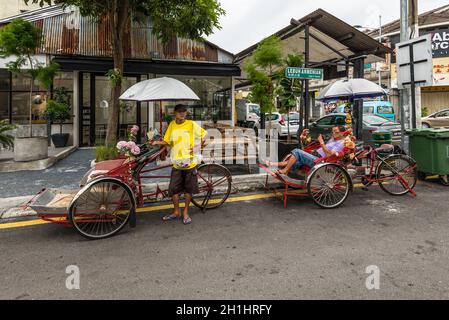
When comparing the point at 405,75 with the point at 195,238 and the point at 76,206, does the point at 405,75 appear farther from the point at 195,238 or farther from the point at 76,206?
the point at 76,206

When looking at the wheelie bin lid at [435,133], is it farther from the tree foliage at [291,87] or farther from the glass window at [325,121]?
the glass window at [325,121]

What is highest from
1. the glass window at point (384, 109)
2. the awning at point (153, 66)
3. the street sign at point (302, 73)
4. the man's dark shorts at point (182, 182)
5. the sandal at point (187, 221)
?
the awning at point (153, 66)

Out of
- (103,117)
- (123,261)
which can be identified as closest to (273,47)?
(103,117)

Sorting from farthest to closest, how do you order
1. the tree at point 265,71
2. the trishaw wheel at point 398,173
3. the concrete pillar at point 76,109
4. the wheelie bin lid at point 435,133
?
1. the concrete pillar at point 76,109
2. the tree at point 265,71
3. the wheelie bin lid at point 435,133
4. the trishaw wheel at point 398,173

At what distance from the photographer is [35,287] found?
2869 mm

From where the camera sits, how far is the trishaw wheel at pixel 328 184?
523 cm

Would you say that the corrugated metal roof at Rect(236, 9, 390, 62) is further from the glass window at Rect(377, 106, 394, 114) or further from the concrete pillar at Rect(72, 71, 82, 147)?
the glass window at Rect(377, 106, 394, 114)

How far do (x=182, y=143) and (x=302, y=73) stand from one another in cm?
430

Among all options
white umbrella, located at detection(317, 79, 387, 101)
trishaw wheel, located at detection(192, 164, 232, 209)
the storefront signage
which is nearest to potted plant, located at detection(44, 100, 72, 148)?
trishaw wheel, located at detection(192, 164, 232, 209)

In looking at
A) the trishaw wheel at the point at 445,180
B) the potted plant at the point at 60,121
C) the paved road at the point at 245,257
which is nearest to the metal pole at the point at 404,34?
the trishaw wheel at the point at 445,180

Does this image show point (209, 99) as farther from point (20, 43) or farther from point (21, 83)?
point (20, 43)

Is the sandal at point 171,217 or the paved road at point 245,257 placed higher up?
the sandal at point 171,217

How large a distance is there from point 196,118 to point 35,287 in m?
11.5

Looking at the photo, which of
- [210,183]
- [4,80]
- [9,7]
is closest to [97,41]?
[4,80]
